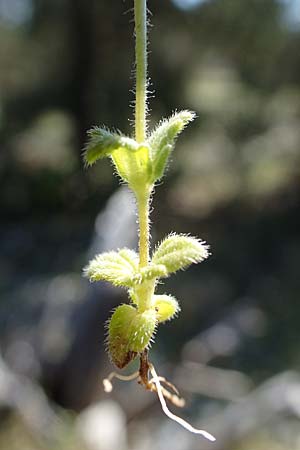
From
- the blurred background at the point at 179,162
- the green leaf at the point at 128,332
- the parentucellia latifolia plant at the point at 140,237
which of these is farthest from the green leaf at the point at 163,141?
the blurred background at the point at 179,162

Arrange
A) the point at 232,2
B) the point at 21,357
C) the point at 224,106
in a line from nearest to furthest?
the point at 21,357
the point at 232,2
the point at 224,106

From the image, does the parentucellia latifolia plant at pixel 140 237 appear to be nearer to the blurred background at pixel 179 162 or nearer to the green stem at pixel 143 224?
the green stem at pixel 143 224

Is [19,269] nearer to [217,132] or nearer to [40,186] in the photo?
[40,186]

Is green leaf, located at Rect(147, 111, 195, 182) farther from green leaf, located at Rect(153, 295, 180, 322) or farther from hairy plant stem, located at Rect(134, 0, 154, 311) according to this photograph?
green leaf, located at Rect(153, 295, 180, 322)

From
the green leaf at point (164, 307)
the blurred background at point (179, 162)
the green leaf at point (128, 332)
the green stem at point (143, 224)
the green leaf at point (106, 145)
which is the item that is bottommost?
the green leaf at point (128, 332)

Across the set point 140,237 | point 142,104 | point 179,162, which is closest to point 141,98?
point 142,104

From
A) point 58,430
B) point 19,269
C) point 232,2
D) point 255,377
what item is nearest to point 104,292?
point 58,430

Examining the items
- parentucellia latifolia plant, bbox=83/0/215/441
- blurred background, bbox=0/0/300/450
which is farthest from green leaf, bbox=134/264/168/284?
blurred background, bbox=0/0/300/450
